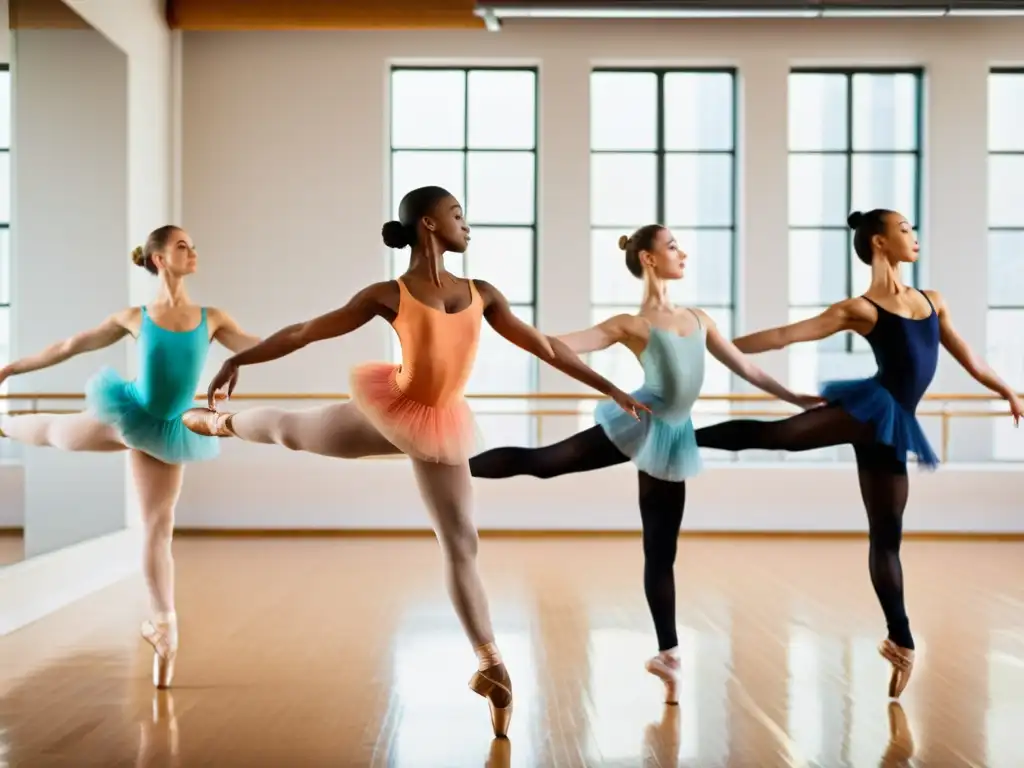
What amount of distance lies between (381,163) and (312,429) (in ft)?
18.1

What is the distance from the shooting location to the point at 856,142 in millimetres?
8922

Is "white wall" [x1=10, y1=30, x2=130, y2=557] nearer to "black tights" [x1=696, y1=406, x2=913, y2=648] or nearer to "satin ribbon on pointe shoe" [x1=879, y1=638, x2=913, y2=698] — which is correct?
"black tights" [x1=696, y1=406, x2=913, y2=648]

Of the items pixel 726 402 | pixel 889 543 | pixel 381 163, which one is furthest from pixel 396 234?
pixel 726 402

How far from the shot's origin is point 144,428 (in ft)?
12.5

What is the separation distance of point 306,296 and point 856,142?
14.1ft

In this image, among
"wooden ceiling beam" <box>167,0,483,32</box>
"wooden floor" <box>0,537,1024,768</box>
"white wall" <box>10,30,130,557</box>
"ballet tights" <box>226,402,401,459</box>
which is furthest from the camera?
"wooden ceiling beam" <box>167,0,483,32</box>

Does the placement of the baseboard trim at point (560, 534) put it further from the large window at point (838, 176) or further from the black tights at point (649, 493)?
the black tights at point (649, 493)

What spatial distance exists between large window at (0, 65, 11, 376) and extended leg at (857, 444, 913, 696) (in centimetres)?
364

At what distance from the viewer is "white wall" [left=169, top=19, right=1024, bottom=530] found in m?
8.51

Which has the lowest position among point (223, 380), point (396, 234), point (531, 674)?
point (531, 674)

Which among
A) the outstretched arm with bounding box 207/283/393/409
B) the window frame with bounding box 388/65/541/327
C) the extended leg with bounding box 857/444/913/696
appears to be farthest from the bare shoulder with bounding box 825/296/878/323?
the window frame with bounding box 388/65/541/327

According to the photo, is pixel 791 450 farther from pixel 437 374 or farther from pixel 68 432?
pixel 68 432

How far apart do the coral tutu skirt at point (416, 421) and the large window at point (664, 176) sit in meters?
5.71

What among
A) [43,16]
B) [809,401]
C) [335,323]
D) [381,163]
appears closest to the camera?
[335,323]
